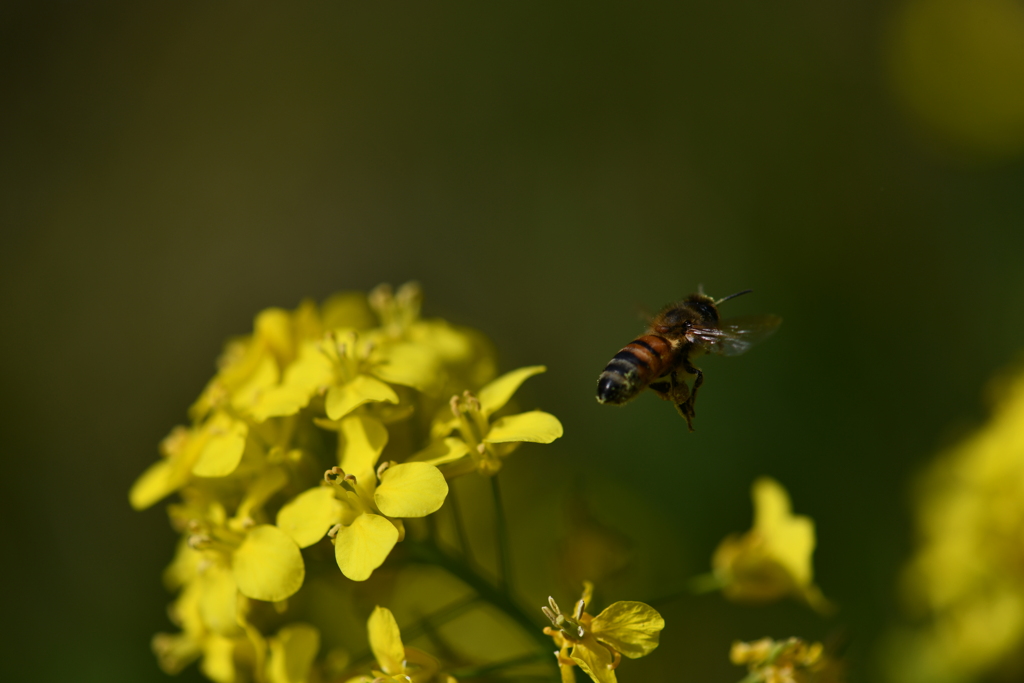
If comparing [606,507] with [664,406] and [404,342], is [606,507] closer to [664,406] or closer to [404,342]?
[664,406]

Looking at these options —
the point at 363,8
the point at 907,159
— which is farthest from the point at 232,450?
the point at 363,8

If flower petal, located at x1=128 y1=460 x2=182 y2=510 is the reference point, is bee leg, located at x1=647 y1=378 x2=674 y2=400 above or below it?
above

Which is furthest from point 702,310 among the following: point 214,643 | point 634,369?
point 214,643

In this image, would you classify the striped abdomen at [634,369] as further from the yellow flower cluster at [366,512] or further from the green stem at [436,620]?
the green stem at [436,620]

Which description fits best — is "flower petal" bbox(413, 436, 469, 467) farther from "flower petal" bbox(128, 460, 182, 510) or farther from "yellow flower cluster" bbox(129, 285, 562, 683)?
"flower petal" bbox(128, 460, 182, 510)

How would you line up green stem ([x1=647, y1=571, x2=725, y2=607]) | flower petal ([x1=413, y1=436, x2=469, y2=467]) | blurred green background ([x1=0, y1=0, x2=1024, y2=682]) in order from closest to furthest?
flower petal ([x1=413, y1=436, x2=469, y2=467]) < green stem ([x1=647, y1=571, x2=725, y2=607]) < blurred green background ([x1=0, y1=0, x2=1024, y2=682])

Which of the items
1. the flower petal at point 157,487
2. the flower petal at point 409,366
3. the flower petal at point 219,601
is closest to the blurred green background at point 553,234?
the flower petal at point 157,487

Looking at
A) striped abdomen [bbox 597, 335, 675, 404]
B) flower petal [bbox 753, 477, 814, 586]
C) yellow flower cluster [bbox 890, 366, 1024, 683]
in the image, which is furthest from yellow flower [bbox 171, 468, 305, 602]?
yellow flower cluster [bbox 890, 366, 1024, 683]

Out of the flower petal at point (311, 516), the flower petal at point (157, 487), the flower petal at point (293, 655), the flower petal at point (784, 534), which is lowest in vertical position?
the flower petal at point (293, 655)
